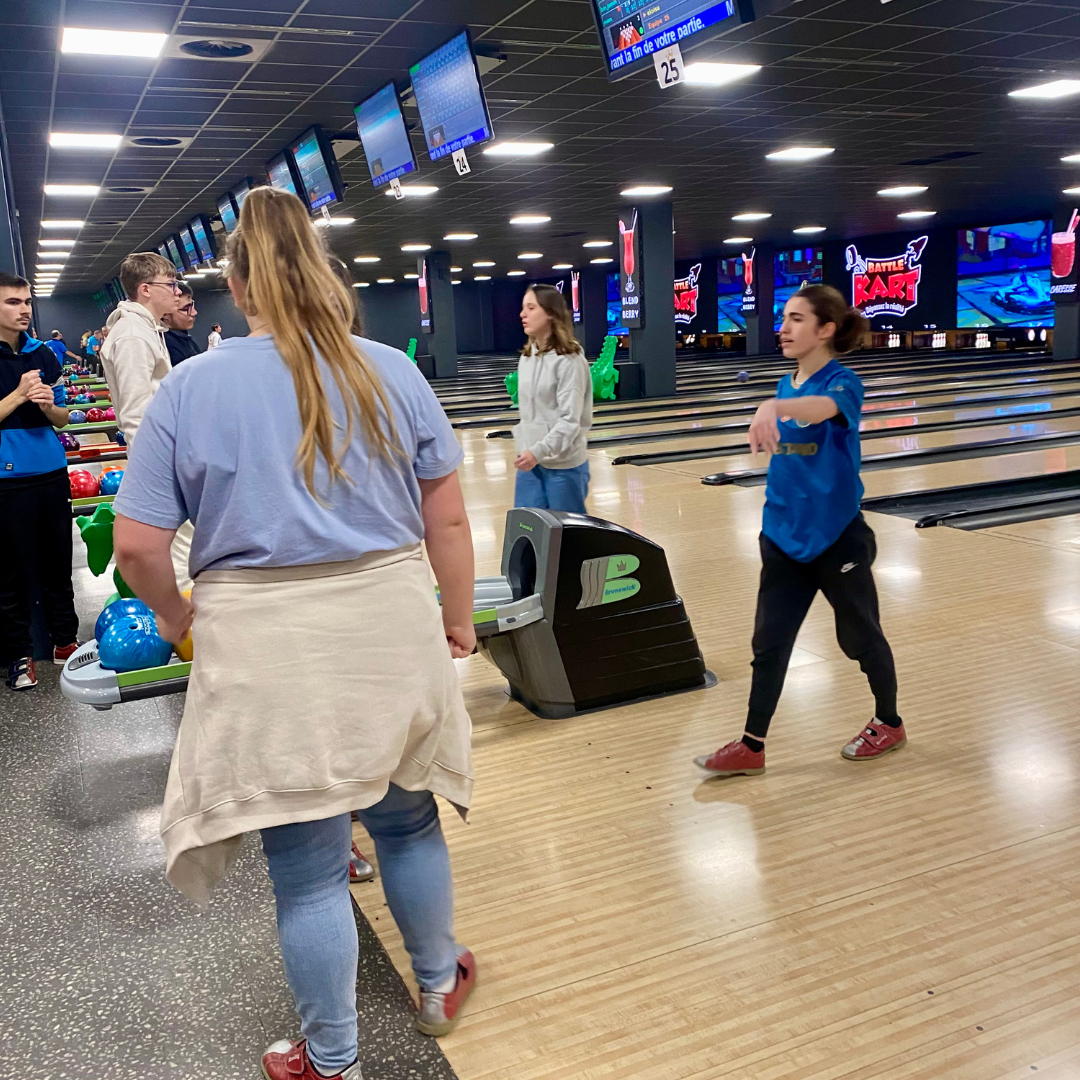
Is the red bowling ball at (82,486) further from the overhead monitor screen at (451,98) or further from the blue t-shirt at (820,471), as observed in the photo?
the blue t-shirt at (820,471)

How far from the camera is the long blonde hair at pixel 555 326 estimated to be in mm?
3910

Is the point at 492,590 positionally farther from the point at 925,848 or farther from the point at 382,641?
the point at 382,641

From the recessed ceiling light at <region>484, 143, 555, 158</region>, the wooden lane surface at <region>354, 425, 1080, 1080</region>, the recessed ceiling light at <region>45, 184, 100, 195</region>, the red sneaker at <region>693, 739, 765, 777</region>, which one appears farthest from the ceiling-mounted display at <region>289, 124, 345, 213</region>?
the red sneaker at <region>693, 739, 765, 777</region>

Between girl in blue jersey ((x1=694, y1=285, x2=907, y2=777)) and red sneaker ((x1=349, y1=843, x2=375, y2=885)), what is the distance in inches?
38.1

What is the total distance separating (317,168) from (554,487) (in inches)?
219

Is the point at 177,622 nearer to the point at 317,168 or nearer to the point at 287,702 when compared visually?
the point at 287,702

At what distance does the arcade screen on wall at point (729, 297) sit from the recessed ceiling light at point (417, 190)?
55.1 ft

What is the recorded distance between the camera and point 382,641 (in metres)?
1.48

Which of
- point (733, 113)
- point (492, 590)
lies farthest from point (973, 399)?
point (492, 590)

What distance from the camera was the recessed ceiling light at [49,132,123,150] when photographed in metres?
8.44

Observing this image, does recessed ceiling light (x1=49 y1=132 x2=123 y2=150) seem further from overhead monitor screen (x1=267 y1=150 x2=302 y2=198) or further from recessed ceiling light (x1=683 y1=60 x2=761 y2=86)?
recessed ceiling light (x1=683 y1=60 x2=761 y2=86)

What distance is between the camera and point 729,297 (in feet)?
94.7

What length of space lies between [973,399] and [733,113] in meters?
6.55

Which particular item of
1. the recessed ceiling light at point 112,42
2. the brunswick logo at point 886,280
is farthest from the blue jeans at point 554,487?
the brunswick logo at point 886,280
